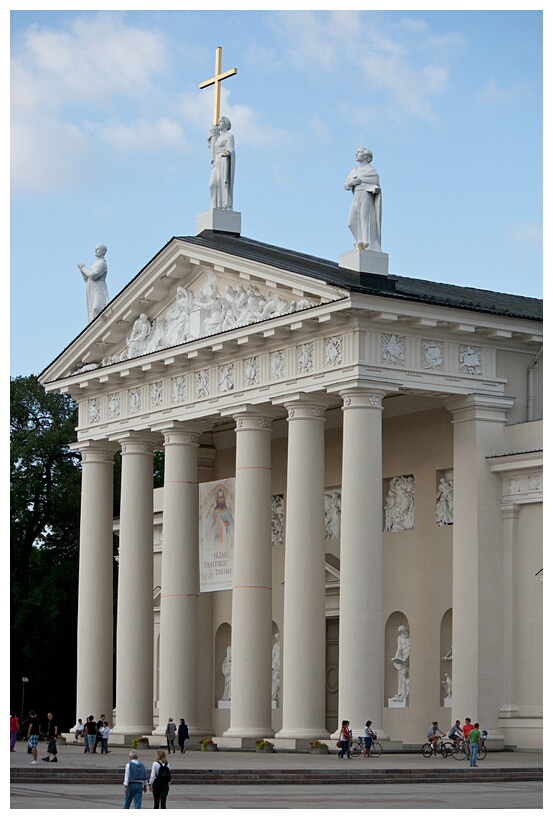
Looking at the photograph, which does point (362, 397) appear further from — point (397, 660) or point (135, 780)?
point (135, 780)

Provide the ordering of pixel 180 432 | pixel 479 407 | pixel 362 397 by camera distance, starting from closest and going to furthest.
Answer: pixel 362 397 < pixel 479 407 < pixel 180 432

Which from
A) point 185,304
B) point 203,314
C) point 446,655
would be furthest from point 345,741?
point 185,304

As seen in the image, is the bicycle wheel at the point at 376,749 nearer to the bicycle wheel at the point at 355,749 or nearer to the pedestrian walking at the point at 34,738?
the bicycle wheel at the point at 355,749

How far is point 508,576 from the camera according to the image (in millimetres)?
38406

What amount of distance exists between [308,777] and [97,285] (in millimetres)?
22747

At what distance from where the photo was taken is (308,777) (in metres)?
29.8

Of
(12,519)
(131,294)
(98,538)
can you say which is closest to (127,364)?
(131,294)

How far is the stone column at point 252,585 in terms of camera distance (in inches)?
Result: 1555

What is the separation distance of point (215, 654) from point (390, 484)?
9.17 metres

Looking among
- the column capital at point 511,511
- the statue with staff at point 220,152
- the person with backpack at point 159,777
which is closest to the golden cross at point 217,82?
→ the statue with staff at point 220,152

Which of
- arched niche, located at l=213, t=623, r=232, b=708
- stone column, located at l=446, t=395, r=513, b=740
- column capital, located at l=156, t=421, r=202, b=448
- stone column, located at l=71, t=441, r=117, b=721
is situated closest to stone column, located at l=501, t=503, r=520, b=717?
stone column, located at l=446, t=395, r=513, b=740
